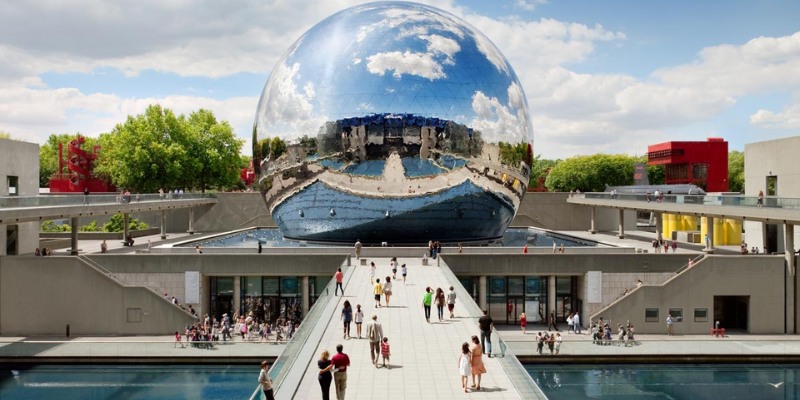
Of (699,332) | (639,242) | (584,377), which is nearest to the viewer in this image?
(584,377)

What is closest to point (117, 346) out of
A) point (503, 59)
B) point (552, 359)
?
point (552, 359)

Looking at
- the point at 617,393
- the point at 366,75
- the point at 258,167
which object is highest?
the point at 366,75

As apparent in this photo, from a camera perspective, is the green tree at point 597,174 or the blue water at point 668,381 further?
the green tree at point 597,174

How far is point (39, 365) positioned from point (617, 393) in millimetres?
19518

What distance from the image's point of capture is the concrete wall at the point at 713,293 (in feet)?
96.2

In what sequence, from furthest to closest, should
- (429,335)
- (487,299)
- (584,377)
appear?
(487,299), (584,377), (429,335)

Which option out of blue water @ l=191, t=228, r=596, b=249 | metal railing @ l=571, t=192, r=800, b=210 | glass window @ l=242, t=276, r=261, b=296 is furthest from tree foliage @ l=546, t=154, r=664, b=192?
glass window @ l=242, t=276, r=261, b=296

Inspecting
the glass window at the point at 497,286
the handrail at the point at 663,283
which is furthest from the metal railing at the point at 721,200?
the glass window at the point at 497,286

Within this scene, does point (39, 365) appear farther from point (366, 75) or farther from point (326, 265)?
point (366, 75)

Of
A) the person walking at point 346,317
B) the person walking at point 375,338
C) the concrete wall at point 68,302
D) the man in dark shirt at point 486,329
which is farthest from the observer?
the concrete wall at point 68,302

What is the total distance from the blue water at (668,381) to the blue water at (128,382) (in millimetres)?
9787

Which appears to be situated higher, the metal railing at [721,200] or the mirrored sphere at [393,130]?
the mirrored sphere at [393,130]

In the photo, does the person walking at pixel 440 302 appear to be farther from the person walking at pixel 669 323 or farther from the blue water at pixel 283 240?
the blue water at pixel 283 240

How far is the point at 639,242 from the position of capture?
4206cm
